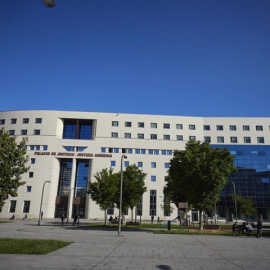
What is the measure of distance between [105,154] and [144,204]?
15423 mm

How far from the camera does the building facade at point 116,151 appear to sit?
58.5 meters

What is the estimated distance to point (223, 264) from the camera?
9836mm

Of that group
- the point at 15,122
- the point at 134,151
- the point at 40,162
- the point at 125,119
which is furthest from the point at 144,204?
the point at 15,122

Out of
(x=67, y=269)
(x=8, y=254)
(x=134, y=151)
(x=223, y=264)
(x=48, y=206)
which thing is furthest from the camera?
(x=134, y=151)

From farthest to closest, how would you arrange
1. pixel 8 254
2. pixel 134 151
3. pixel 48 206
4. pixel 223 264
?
pixel 134 151 → pixel 48 206 → pixel 8 254 → pixel 223 264

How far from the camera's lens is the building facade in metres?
58.5

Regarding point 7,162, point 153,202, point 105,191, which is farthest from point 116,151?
point 7,162

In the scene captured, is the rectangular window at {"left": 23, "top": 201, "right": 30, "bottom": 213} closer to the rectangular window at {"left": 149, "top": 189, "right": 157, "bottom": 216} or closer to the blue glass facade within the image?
the rectangular window at {"left": 149, "top": 189, "right": 157, "bottom": 216}

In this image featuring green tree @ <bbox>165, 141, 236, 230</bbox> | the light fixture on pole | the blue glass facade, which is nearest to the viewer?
the light fixture on pole

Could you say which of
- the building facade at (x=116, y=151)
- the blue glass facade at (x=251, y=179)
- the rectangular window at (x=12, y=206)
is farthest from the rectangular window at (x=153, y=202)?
the rectangular window at (x=12, y=206)

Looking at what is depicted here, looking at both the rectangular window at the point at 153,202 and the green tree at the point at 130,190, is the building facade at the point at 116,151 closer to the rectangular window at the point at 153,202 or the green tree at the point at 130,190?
the rectangular window at the point at 153,202

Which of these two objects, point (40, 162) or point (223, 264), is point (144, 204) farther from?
point (223, 264)

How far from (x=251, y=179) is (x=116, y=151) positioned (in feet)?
114

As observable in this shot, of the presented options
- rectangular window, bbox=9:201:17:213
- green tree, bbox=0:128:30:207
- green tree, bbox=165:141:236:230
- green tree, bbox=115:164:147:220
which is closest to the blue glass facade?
green tree, bbox=115:164:147:220
